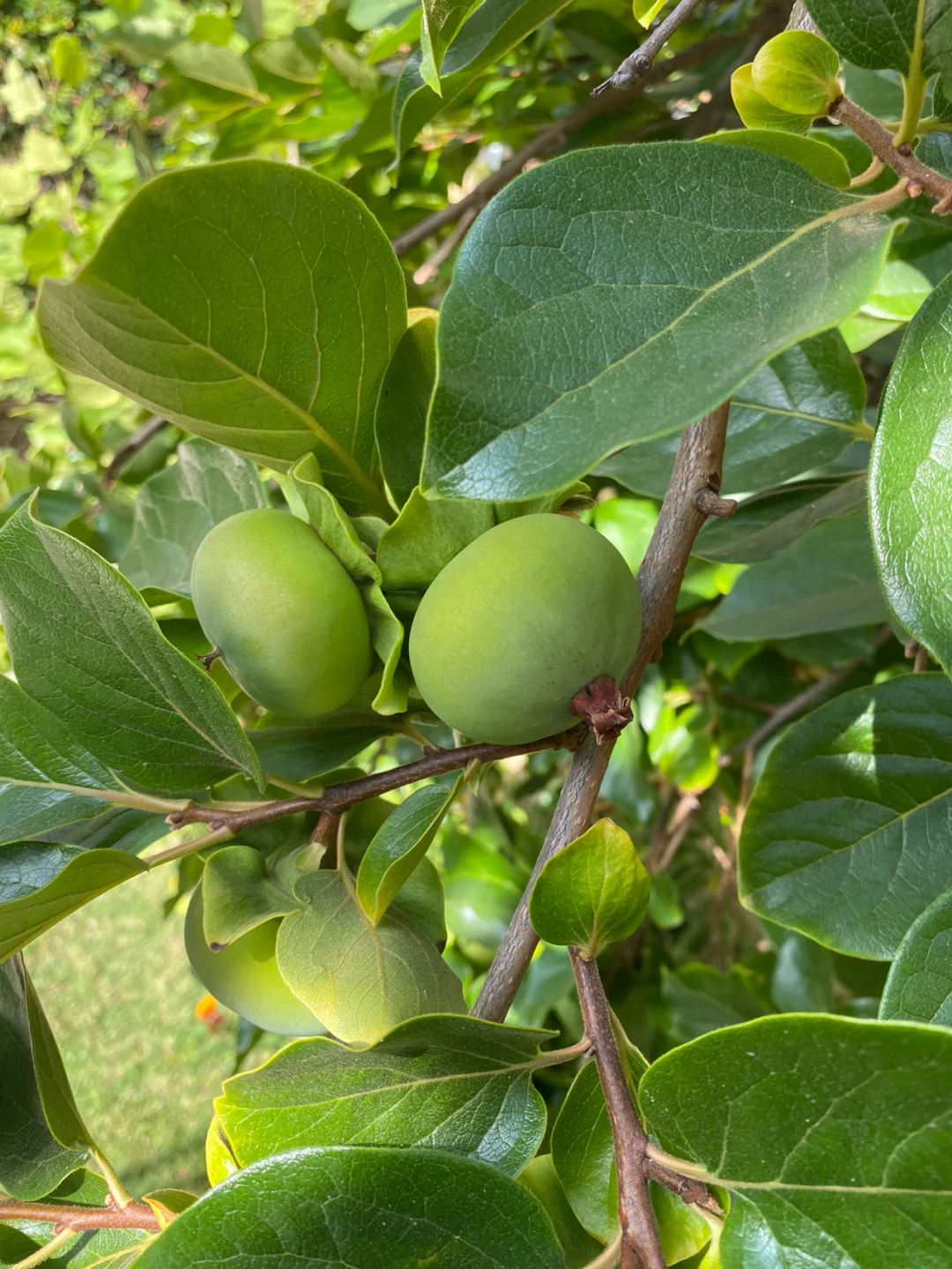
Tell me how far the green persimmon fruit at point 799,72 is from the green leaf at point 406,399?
8.0 inches

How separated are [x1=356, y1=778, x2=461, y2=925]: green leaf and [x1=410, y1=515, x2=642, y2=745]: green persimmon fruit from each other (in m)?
0.06

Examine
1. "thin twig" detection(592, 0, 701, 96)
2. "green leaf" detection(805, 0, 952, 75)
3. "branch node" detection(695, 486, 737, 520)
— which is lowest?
"branch node" detection(695, 486, 737, 520)

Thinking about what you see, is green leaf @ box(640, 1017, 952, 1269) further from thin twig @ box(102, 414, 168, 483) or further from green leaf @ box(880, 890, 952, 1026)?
thin twig @ box(102, 414, 168, 483)

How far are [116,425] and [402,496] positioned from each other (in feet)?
4.01

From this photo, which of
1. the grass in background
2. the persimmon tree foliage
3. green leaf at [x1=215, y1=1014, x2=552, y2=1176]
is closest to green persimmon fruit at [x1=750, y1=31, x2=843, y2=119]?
the persimmon tree foliage

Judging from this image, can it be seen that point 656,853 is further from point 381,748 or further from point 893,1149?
point 893,1149

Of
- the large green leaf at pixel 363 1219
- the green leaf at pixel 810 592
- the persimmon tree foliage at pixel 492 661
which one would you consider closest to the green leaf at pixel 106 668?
the persimmon tree foliage at pixel 492 661

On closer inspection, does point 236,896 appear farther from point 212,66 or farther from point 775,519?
point 212,66

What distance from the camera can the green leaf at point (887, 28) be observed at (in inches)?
16.9

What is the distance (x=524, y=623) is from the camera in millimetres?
456

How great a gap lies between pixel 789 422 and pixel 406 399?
40 centimetres

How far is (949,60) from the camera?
442 mm

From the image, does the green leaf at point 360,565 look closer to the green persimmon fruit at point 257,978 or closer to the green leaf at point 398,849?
the green leaf at point 398,849

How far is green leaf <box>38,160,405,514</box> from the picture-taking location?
427mm
